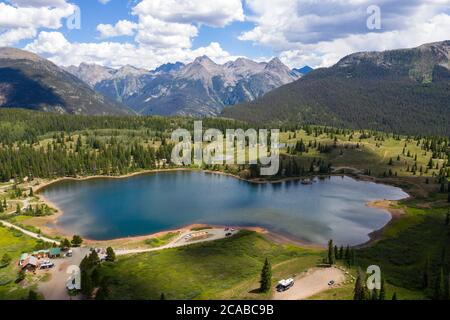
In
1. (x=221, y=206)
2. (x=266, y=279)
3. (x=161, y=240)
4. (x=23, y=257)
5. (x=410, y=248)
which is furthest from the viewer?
(x=221, y=206)

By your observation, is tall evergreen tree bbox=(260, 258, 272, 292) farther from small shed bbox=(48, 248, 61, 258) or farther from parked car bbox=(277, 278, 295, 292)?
small shed bbox=(48, 248, 61, 258)

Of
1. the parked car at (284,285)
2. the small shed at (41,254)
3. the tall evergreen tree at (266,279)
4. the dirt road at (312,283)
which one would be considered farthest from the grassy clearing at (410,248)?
the small shed at (41,254)

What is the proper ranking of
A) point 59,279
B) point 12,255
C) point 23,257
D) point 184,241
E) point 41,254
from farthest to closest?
point 184,241 → point 12,255 → point 41,254 → point 23,257 → point 59,279

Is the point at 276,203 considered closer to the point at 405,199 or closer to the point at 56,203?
the point at 405,199

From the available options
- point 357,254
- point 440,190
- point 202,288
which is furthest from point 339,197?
point 202,288

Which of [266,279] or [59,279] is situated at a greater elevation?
[266,279]

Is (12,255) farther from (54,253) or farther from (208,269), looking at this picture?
(208,269)

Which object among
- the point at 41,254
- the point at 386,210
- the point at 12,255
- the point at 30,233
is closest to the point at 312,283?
the point at 41,254

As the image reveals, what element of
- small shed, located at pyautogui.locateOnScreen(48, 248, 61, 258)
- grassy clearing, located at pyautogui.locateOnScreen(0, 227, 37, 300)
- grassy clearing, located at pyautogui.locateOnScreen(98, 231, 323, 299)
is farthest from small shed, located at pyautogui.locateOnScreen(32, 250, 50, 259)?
grassy clearing, located at pyautogui.locateOnScreen(98, 231, 323, 299)
